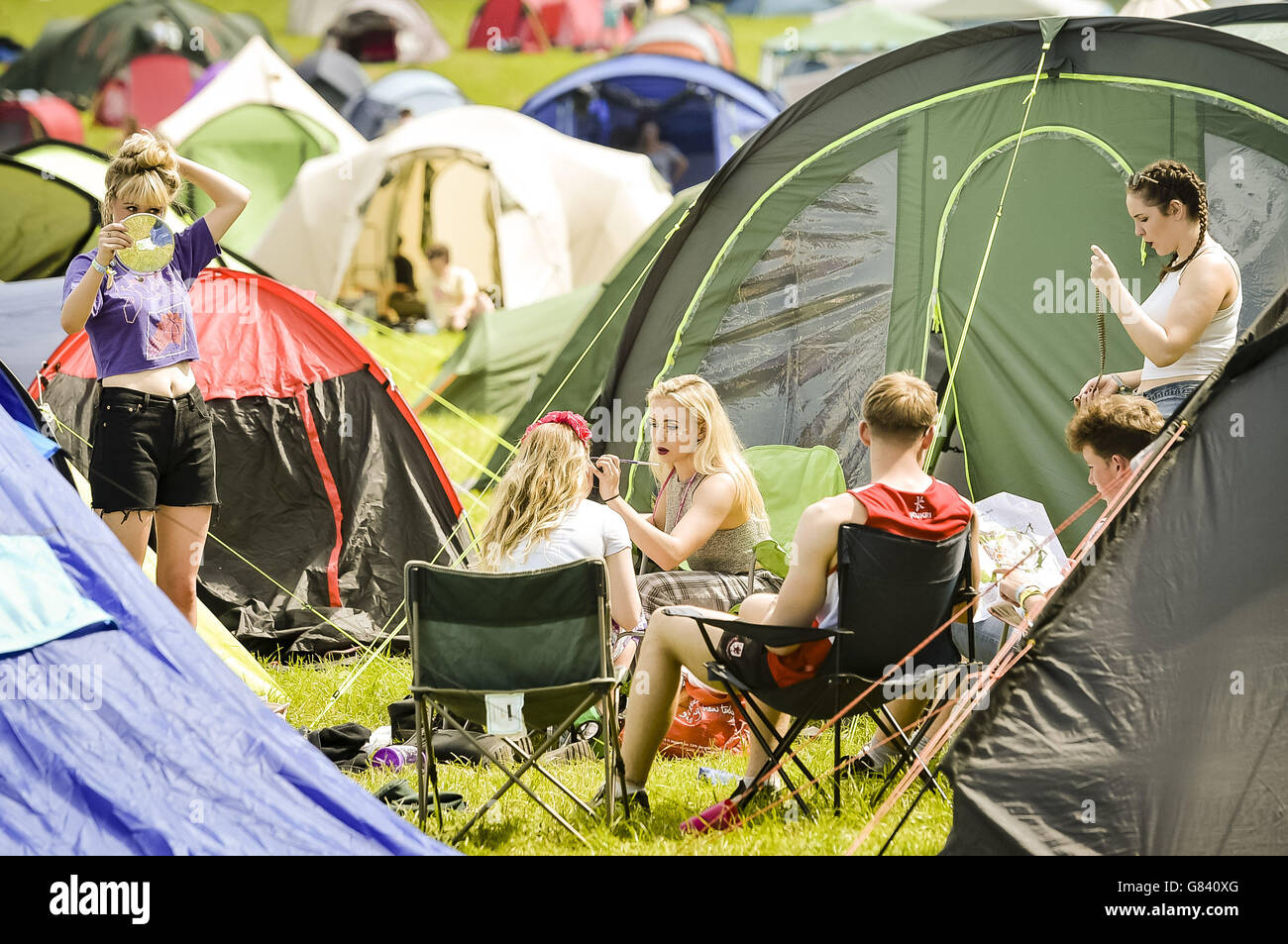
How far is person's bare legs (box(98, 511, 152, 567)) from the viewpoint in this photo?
4.00 meters

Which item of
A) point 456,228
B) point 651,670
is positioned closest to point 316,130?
point 456,228

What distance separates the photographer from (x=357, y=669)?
495 centimetres

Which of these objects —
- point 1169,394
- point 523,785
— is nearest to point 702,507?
point 523,785

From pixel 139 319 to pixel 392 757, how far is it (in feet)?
4.63

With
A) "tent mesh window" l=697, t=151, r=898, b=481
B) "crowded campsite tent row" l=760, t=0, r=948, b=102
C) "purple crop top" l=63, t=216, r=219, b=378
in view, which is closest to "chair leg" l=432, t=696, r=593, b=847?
"purple crop top" l=63, t=216, r=219, b=378

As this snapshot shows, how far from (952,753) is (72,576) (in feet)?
6.23

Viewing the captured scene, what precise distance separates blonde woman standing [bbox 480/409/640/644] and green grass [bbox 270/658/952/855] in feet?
1.57

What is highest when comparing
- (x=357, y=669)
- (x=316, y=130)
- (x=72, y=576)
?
(x=316, y=130)

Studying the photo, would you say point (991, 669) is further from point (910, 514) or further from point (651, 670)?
point (651, 670)

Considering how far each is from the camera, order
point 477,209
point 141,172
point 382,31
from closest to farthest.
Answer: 1. point 141,172
2. point 477,209
3. point 382,31

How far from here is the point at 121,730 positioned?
3.00 meters

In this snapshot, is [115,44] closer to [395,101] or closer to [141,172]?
[395,101]

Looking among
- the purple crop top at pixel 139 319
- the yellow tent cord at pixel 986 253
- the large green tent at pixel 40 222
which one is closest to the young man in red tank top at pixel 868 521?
the yellow tent cord at pixel 986 253
